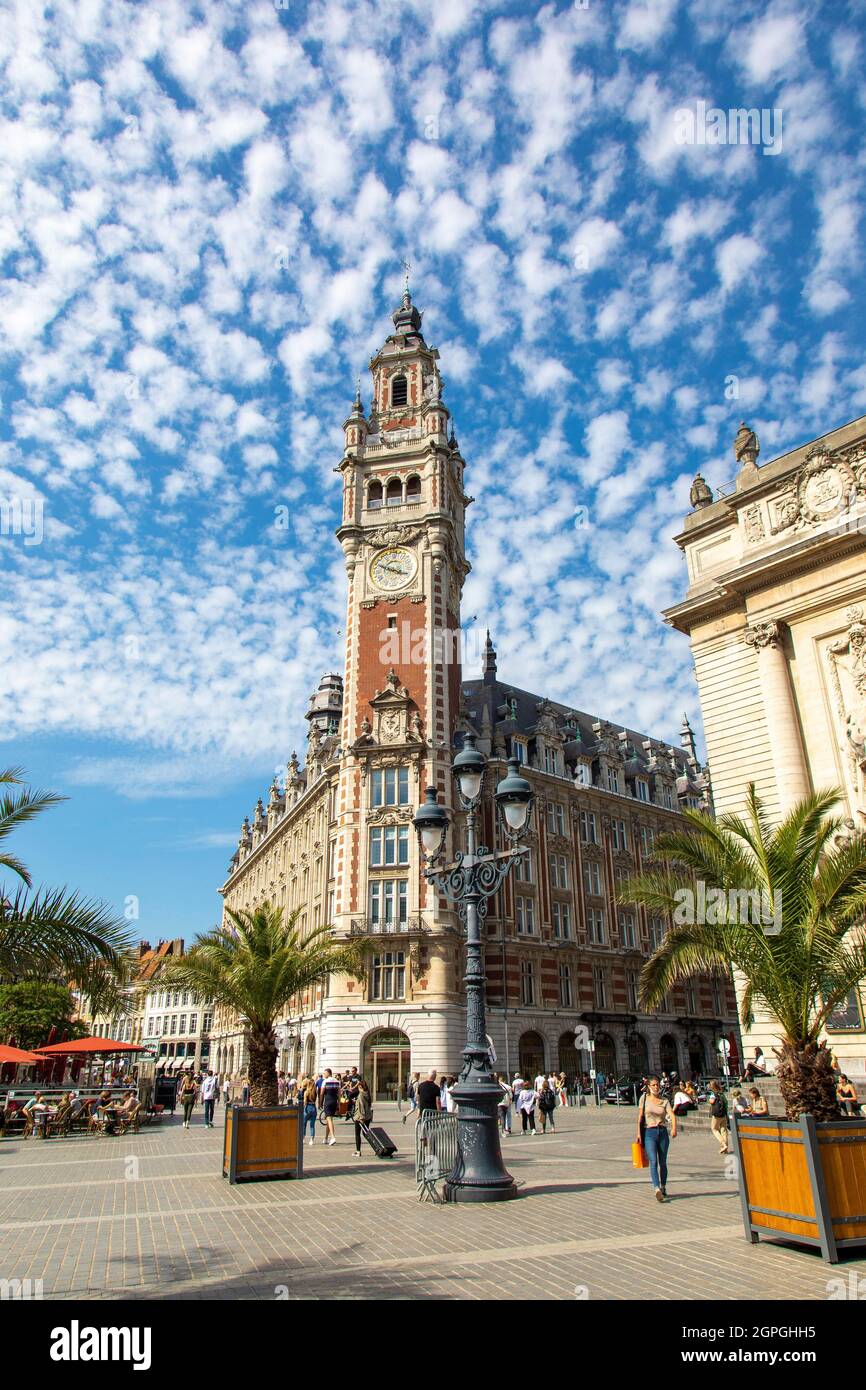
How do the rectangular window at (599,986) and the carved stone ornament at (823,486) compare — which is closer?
the carved stone ornament at (823,486)

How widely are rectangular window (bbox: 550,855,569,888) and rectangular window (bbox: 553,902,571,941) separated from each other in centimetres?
110

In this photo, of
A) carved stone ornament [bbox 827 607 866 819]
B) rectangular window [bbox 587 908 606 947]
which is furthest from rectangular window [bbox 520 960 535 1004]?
carved stone ornament [bbox 827 607 866 819]

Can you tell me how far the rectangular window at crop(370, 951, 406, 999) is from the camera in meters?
40.6

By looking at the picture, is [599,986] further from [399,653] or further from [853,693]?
[853,693]

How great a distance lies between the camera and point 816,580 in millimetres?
25219

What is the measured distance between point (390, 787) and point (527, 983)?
12.6 metres

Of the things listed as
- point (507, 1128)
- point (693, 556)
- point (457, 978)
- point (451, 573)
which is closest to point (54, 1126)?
point (507, 1128)

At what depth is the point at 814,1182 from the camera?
8.91 metres

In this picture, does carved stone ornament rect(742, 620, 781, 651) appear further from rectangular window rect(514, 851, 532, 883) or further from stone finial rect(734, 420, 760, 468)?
rectangular window rect(514, 851, 532, 883)

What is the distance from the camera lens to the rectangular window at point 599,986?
4968 centimetres

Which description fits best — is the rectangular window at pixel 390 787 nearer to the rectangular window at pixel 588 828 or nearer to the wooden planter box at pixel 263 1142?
the rectangular window at pixel 588 828

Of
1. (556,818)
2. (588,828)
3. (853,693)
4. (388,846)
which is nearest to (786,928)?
(853,693)

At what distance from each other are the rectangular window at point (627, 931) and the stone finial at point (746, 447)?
106 feet

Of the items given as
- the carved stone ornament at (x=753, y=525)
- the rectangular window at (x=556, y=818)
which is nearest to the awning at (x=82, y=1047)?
the rectangular window at (x=556, y=818)
